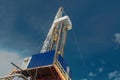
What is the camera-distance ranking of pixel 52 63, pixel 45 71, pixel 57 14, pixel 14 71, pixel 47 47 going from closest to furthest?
1. pixel 52 63
2. pixel 45 71
3. pixel 14 71
4. pixel 47 47
5. pixel 57 14

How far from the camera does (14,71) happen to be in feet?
141

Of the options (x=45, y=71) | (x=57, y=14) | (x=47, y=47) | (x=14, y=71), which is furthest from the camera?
(x=57, y=14)

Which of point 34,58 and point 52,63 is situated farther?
point 34,58

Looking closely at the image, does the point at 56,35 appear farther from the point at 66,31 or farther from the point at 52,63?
the point at 52,63

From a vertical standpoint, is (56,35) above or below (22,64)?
above

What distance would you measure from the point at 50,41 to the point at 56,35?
90.7 inches

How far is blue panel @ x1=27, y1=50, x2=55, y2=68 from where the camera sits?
A: 126 feet

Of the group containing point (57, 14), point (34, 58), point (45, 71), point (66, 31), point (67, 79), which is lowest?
point (67, 79)

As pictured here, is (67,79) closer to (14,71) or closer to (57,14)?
(14,71)

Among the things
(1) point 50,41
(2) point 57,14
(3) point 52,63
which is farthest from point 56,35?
(3) point 52,63

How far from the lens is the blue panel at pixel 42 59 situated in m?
38.5

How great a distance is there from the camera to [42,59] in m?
39.6

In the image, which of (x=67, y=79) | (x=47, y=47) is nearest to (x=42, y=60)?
(x=67, y=79)

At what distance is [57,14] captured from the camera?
66312 millimetres
